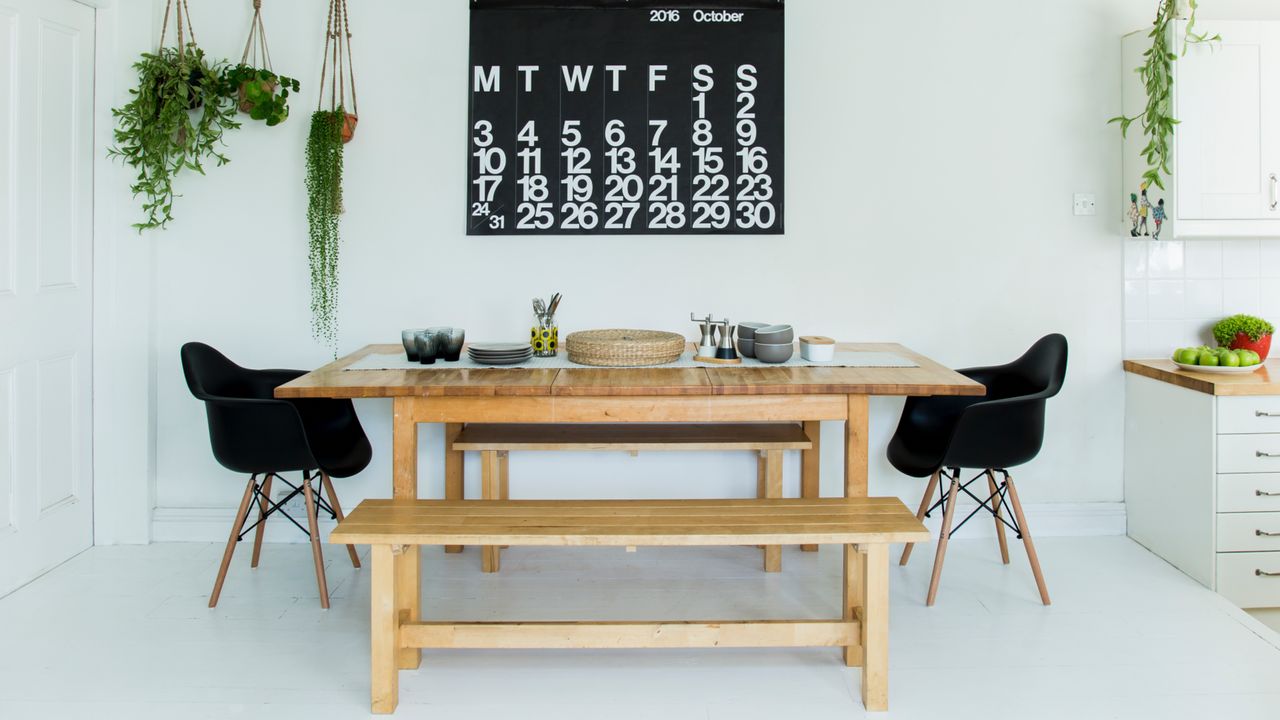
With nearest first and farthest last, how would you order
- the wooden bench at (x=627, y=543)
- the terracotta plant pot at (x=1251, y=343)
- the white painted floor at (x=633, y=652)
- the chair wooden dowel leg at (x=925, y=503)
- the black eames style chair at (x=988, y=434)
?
the wooden bench at (x=627, y=543) → the white painted floor at (x=633, y=652) → the black eames style chair at (x=988, y=434) → the chair wooden dowel leg at (x=925, y=503) → the terracotta plant pot at (x=1251, y=343)

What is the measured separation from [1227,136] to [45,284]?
4.65 metres

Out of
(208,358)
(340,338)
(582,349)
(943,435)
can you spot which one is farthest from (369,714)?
(943,435)

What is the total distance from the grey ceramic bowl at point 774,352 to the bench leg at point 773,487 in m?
0.48

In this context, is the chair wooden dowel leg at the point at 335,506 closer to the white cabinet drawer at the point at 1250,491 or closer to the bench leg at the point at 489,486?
the bench leg at the point at 489,486

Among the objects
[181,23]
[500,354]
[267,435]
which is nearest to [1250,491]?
[500,354]

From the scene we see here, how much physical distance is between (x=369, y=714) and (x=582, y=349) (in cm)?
137

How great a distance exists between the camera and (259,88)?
377 centimetres

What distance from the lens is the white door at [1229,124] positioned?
376 centimetres

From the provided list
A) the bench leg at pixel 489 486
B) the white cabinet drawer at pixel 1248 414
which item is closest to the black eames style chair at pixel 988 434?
the white cabinet drawer at pixel 1248 414

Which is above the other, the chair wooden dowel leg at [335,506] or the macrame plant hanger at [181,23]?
the macrame plant hanger at [181,23]

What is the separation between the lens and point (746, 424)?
12.9ft

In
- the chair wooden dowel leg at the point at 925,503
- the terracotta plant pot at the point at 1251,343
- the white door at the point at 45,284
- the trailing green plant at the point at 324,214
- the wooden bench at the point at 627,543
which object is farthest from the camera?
the terracotta plant pot at the point at 1251,343

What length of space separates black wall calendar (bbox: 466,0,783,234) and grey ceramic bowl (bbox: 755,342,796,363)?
1.00m

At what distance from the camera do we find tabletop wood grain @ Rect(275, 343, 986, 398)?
2953mm
